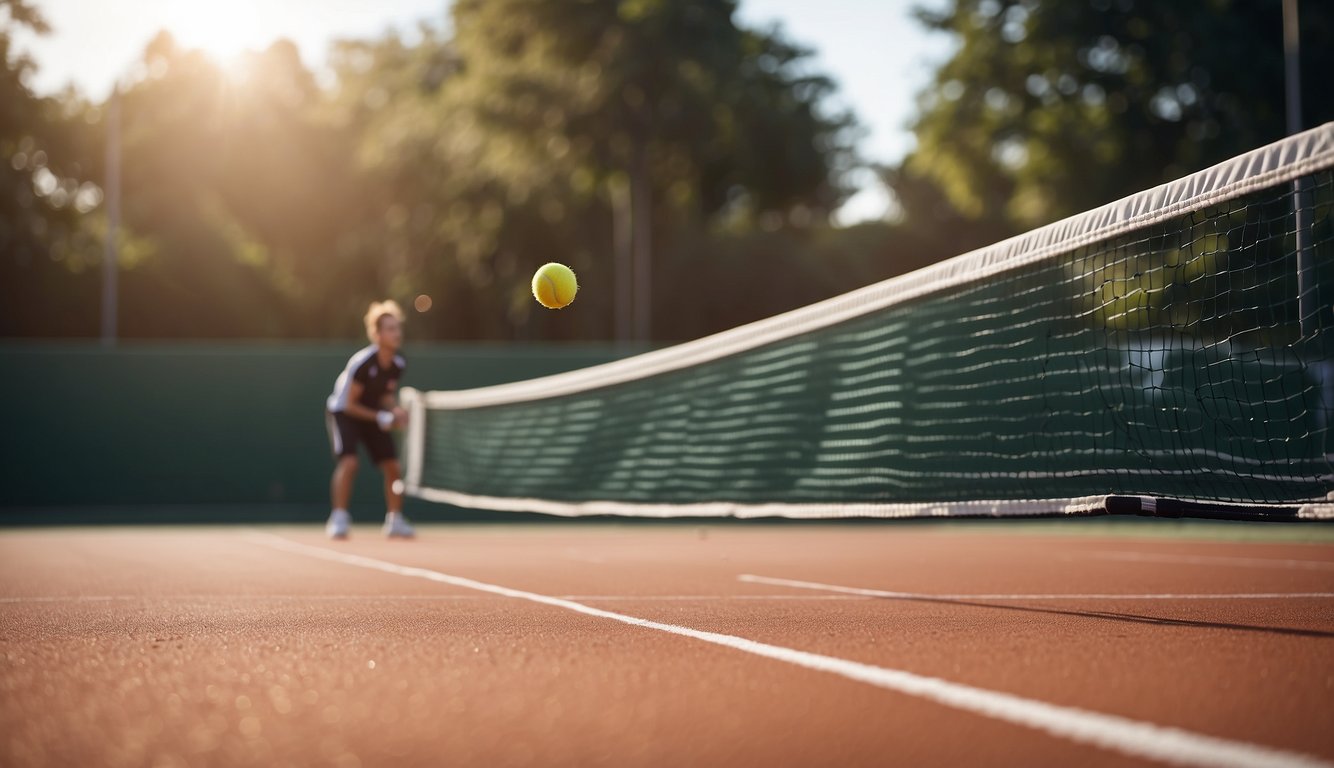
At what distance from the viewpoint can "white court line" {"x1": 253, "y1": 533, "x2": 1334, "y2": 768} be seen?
2.65 metres

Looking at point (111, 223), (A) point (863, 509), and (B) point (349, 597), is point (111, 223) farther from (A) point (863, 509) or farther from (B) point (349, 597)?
(B) point (349, 597)

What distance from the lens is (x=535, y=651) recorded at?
165 inches

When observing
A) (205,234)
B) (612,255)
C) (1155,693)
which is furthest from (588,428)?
(205,234)

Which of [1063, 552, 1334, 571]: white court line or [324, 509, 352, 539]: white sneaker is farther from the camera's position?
[324, 509, 352, 539]: white sneaker

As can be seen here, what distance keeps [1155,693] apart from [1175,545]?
9331 mm

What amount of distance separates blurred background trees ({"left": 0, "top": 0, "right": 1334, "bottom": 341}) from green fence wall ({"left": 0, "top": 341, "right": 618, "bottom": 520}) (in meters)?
15.0

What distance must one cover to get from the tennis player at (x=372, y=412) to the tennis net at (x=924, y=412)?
100cm

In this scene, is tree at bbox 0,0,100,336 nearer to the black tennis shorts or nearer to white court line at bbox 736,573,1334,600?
the black tennis shorts

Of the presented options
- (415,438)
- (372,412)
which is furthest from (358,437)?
(415,438)

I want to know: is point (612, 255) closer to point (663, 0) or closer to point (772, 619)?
point (663, 0)

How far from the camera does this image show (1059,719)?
3.03 meters

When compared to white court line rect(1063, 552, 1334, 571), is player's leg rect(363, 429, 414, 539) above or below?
above

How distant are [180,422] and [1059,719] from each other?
17.8 meters

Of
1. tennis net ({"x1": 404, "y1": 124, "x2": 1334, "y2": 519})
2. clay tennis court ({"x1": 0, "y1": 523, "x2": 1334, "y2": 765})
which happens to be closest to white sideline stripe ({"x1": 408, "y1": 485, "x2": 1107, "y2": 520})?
tennis net ({"x1": 404, "y1": 124, "x2": 1334, "y2": 519})
